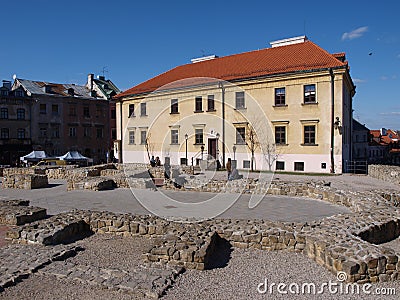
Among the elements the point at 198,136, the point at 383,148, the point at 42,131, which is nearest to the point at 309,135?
the point at 198,136

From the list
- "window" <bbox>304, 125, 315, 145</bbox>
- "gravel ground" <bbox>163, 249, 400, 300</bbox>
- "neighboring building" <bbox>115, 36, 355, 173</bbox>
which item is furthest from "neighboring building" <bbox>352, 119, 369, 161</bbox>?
"gravel ground" <bbox>163, 249, 400, 300</bbox>

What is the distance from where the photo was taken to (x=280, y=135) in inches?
1069

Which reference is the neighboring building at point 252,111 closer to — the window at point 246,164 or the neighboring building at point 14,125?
the window at point 246,164

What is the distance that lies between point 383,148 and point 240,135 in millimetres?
45190

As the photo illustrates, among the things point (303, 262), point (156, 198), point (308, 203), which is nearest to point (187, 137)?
point (156, 198)

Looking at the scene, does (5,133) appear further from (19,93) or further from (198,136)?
(198,136)

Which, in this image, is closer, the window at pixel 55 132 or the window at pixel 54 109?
the window at pixel 55 132

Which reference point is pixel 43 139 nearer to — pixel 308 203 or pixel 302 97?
pixel 302 97

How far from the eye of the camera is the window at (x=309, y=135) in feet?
84.3

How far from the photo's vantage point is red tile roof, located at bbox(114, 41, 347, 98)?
26.4 m

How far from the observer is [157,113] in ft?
115

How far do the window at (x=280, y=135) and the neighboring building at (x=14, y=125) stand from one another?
30.8 meters

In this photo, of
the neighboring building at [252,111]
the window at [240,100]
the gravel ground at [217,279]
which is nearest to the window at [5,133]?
the neighboring building at [252,111]

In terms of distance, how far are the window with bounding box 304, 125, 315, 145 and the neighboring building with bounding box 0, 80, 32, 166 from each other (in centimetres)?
A: 3314
